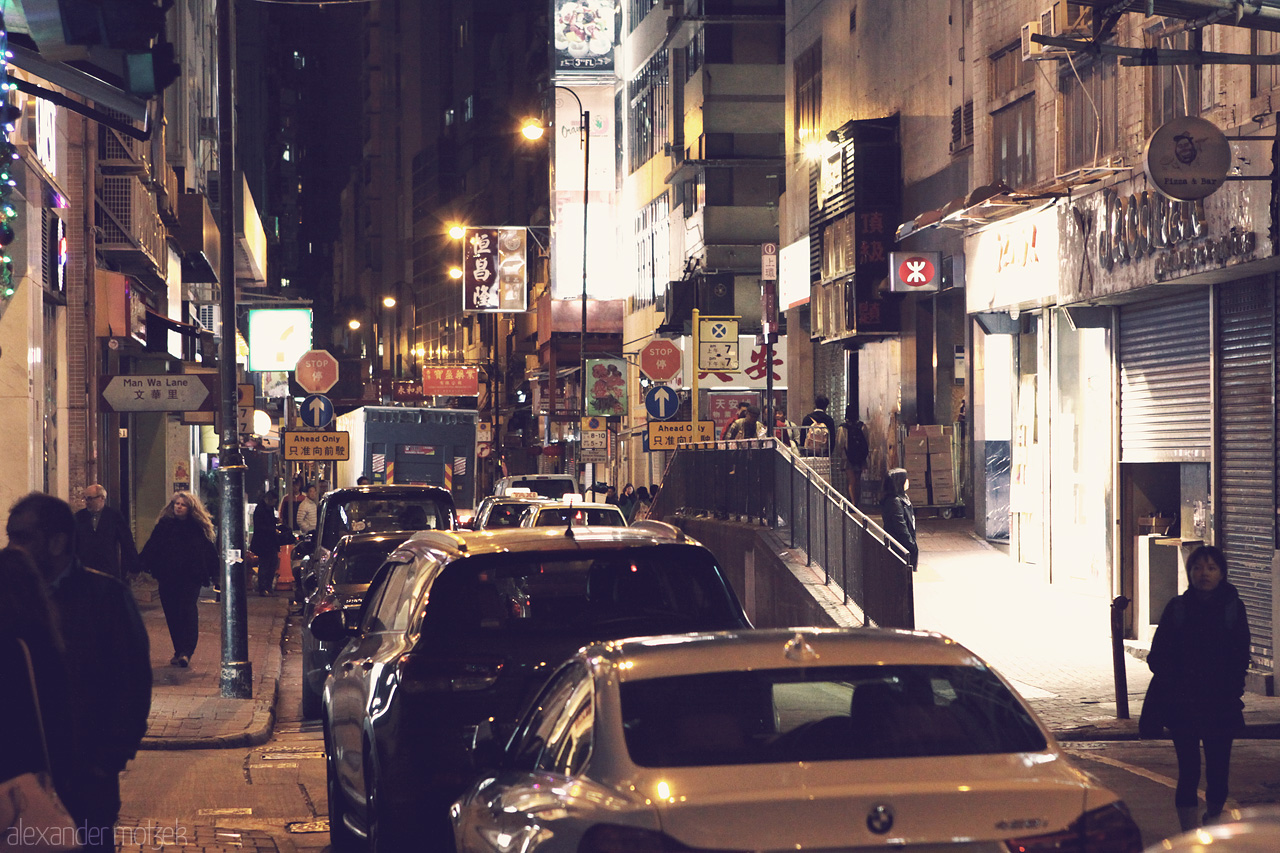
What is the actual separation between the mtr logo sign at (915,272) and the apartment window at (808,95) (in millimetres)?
8777

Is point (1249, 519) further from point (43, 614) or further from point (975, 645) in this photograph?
point (43, 614)

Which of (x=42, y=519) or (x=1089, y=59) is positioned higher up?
(x=1089, y=59)

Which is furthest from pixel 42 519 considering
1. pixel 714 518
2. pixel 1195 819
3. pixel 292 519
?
pixel 292 519

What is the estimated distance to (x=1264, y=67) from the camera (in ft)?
50.3

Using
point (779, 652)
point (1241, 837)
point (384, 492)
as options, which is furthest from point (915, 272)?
point (1241, 837)

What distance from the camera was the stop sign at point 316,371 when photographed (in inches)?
1221

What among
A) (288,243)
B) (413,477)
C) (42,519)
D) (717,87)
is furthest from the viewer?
(288,243)

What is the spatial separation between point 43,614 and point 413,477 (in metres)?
39.9

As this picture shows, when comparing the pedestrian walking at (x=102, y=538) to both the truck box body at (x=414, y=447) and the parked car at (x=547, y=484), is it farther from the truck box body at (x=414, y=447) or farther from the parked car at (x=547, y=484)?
the truck box body at (x=414, y=447)

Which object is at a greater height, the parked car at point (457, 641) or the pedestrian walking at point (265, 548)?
the parked car at point (457, 641)

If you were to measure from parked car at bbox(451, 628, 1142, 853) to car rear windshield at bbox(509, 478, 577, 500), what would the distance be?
31.4 meters

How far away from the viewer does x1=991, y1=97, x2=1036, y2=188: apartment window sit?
22156mm

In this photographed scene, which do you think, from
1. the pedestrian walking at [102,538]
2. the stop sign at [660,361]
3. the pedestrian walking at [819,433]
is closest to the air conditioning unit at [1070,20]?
the pedestrian walking at [102,538]

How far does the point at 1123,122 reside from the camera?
738 inches
